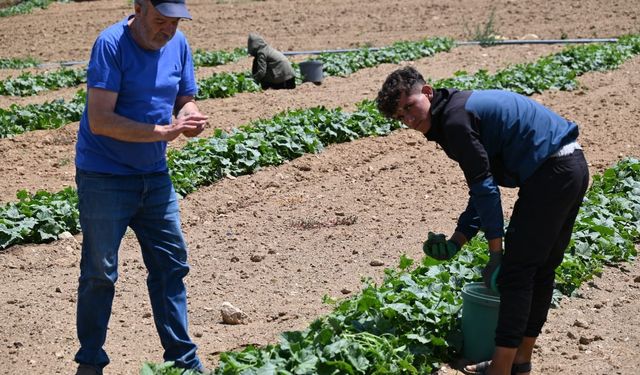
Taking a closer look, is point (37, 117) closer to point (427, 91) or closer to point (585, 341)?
point (585, 341)

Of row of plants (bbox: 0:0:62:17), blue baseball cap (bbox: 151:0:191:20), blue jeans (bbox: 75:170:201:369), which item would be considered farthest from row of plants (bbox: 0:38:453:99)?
row of plants (bbox: 0:0:62:17)

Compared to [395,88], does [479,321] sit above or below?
below

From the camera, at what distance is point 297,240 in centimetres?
771

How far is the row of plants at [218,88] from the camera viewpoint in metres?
11.5

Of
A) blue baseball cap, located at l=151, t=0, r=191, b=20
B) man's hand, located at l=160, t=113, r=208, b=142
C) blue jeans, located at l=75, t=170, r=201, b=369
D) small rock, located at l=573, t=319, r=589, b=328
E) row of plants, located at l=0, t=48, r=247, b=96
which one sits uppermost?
blue baseball cap, located at l=151, t=0, r=191, b=20

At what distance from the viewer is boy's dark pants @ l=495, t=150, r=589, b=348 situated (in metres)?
4.59

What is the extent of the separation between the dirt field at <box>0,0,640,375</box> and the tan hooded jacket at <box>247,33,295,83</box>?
0.32 meters

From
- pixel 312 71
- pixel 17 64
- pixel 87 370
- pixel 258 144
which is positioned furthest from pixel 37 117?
pixel 87 370

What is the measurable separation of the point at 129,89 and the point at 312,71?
32.9 feet

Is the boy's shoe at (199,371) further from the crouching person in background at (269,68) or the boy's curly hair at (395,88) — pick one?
the crouching person in background at (269,68)

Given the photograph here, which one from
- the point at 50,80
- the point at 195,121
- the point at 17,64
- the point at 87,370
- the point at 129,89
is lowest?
the point at 17,64

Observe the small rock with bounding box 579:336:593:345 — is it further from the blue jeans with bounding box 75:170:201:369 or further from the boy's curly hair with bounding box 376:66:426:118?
the blue jeans with bounding box 75:170:201:369

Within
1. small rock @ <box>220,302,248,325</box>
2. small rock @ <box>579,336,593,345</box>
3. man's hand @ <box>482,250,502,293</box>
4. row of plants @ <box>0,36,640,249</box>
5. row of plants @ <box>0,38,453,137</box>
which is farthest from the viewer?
row of plants @ <box>0,38,453,137</box>

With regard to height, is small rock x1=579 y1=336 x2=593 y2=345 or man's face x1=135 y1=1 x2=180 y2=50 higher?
man's face x1=135 y1=1 x2=180 y2=50
